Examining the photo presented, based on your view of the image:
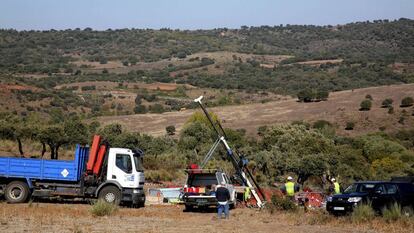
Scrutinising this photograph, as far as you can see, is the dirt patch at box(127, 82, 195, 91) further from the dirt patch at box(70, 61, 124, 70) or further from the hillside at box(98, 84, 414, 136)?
the hillside at box(98, 84, 414, 136)

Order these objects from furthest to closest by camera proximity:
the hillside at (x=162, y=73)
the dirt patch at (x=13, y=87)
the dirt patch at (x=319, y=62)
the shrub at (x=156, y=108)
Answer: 1. the dirt patch at (x=319, y=62)
2. the shrub at (x=156, y=108)
3. the hillside at (x=162, y=73)
4. the dirt patch at (x=13, y=87)

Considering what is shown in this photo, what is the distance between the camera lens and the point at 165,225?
18016 mm

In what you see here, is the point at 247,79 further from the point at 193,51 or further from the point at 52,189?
the point at 52,189

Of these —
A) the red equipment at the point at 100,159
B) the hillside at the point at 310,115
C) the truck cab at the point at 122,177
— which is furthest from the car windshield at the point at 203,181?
the hillside at the point at 310,115

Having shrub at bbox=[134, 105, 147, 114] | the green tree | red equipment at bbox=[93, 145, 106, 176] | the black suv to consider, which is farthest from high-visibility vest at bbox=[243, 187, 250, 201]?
shrub at bbox=[134, 105, 147, 114]

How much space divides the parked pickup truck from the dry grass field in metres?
1.00

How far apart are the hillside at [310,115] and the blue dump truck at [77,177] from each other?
51.3 meters

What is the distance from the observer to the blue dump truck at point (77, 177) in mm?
24047

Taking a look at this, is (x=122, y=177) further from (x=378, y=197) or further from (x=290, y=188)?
(x=378, y=197)

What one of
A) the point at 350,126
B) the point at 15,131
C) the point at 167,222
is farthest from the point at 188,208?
the point at 350,126

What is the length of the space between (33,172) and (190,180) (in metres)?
6.31

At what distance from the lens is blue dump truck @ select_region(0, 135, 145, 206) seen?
78.9 feet

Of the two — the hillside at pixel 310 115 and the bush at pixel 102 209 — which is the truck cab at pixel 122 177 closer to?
the bush at pixel 102 209

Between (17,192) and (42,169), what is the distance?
1341 millimetres
